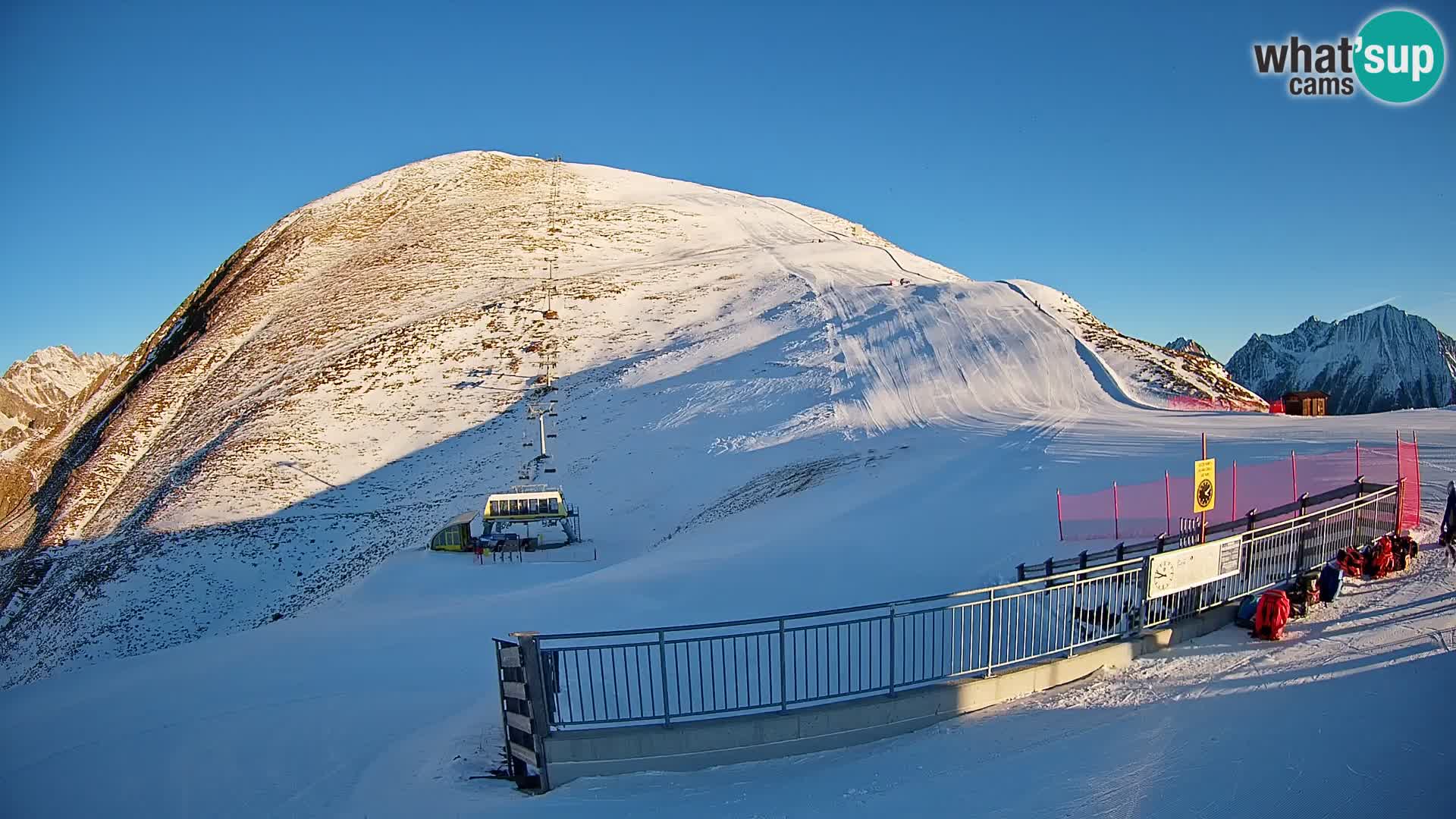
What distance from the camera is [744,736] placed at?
7688 mm

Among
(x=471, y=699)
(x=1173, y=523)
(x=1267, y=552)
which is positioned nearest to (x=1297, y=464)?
(x=1173, y=523)

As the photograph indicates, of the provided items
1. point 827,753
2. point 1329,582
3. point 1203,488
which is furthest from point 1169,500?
point 827,753

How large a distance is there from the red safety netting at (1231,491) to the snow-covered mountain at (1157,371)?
1223 cm

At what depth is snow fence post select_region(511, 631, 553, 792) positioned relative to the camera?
25.1ft

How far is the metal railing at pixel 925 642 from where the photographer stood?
26.6ft

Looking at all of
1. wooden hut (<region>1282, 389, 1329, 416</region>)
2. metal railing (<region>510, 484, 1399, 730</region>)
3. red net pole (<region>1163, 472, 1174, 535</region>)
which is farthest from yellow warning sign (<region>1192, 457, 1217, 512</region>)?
wooden hut (<region>1282, 389, 1329, 416</region>)

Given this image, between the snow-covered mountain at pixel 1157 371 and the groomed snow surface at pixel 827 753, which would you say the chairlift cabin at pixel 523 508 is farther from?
the snow-covered mountain at pixel 1157 371

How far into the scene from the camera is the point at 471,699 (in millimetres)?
11945

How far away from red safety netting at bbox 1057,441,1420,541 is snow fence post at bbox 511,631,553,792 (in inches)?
→ 468

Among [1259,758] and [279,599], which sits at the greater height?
[1259,758]

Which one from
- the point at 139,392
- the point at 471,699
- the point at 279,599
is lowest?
the point at 279,599

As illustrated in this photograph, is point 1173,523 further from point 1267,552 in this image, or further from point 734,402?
point 734,402

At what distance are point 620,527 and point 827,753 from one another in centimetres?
2196

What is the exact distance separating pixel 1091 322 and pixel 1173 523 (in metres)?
28.7
